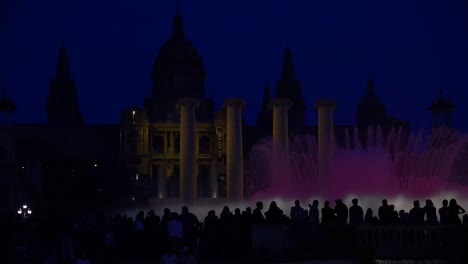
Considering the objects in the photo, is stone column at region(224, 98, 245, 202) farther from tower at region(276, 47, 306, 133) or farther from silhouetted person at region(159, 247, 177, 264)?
tower at region(276, 47, 306, 133)

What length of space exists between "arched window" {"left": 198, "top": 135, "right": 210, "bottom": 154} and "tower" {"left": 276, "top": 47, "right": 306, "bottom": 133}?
40.1 m

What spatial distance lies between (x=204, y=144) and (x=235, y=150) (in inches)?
2064

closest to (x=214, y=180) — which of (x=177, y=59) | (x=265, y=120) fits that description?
(x=177, y=59)

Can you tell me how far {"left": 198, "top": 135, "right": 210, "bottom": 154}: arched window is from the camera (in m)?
104

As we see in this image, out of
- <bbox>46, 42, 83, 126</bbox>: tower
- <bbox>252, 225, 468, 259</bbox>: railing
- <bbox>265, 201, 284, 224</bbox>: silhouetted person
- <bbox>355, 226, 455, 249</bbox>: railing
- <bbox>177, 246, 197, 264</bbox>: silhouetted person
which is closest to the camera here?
<bbox>177, 246, 197, 264</bbox>: silhouetted person

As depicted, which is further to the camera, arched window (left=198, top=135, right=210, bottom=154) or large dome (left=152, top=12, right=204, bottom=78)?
large dome (left=152, top=12, right=204, bottom=78)

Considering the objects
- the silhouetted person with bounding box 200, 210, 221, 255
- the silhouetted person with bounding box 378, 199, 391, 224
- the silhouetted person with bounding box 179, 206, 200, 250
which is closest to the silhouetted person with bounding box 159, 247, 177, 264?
the silhouetted person with bounding box 200, 210, 221, 255

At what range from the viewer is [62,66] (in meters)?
152

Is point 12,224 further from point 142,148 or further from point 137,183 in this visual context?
point 142,148

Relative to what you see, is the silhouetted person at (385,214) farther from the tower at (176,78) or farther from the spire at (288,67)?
the spire at (288,67)

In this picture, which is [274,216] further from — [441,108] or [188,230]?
[441,108]

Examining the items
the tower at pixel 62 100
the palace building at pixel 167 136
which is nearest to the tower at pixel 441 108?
the palace building at pixel 167 136

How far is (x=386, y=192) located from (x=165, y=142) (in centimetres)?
5953

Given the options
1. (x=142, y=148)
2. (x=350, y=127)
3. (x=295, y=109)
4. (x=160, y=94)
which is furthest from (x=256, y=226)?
(x=295, y=109)
